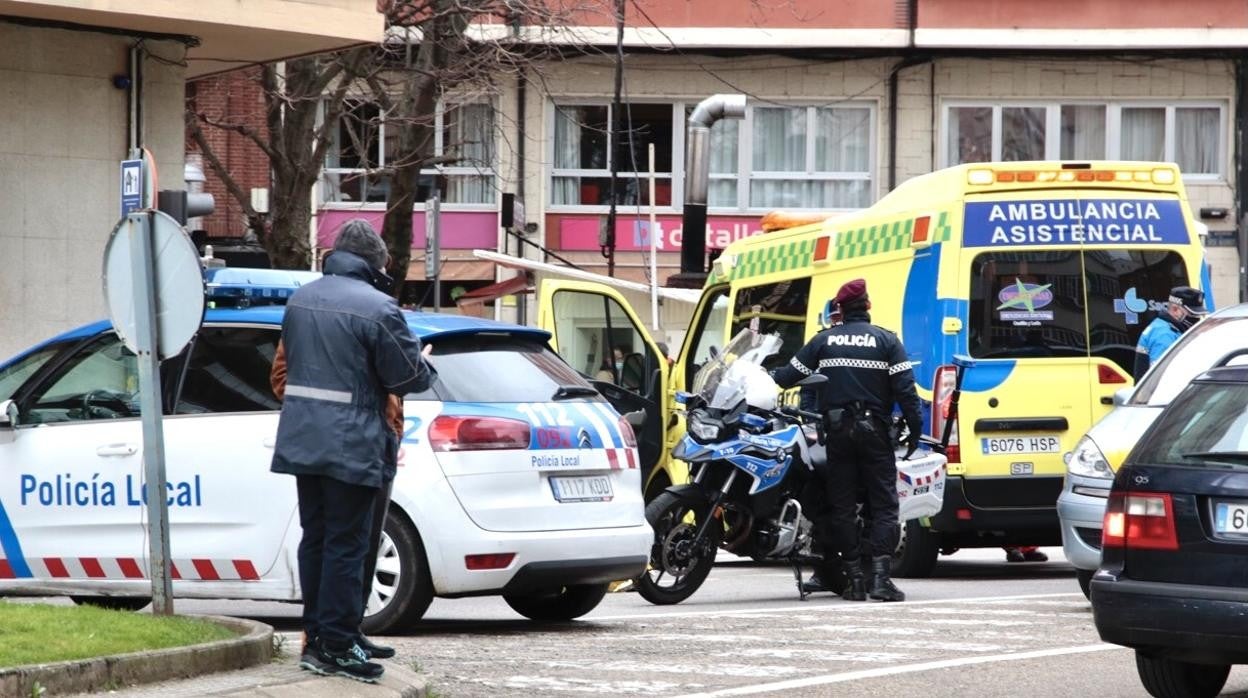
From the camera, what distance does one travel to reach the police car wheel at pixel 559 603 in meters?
10.8

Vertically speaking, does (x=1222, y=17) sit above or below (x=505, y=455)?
above

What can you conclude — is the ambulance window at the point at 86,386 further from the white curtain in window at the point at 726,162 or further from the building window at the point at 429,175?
the white curtain in window at the point at 726,162

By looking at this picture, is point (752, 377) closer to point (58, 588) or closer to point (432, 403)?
point (432, 403)

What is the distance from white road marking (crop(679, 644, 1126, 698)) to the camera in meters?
8.10

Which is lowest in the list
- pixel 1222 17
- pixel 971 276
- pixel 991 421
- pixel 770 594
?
pixel 770 594

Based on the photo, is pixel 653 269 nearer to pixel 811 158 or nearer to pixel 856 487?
pixel 856 487

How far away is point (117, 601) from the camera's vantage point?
36.9ft

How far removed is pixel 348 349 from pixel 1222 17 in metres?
27.1

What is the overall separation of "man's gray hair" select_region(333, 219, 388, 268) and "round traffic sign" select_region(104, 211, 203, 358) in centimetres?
79

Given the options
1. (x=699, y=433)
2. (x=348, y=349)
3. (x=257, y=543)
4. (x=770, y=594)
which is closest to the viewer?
(x=348, y=349)

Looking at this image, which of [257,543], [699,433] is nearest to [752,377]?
[699,433]

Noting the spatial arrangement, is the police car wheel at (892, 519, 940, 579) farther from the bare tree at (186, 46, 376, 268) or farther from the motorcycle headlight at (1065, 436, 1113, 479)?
the bare tree at (186, 46, 376, 268)

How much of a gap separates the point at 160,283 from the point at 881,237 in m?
7.02

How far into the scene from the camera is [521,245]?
3403 cm
